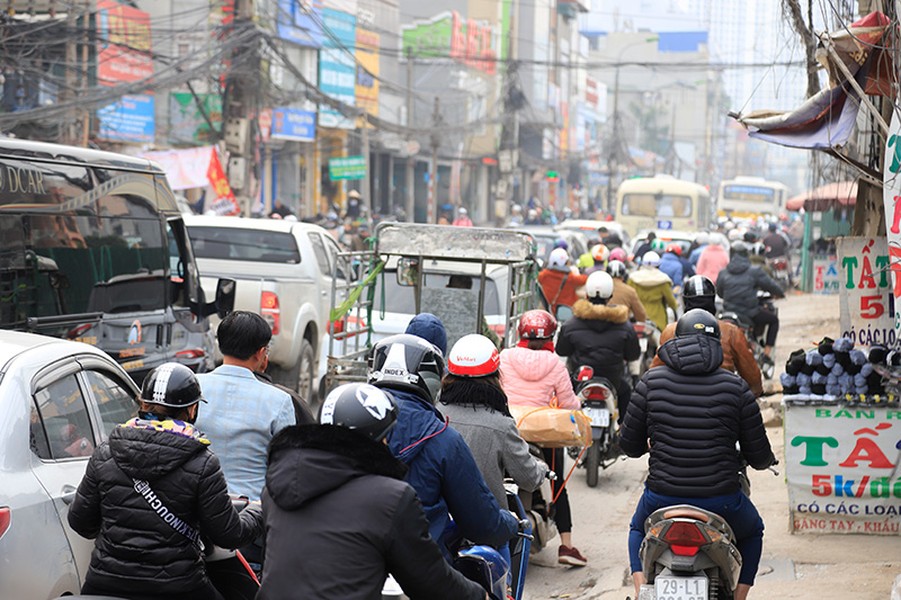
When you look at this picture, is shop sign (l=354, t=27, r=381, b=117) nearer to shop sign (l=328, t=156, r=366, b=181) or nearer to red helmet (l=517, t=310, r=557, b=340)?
shop sign (l=328, t=156, r=366, b=181)

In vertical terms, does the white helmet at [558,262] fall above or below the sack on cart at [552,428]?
above

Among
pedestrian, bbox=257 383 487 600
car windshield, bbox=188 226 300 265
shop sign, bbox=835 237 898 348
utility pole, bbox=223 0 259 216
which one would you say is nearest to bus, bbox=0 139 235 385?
car windshield, bbox=188 226 300 265

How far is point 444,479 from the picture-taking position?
162 inches

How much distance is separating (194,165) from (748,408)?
18.0 metres

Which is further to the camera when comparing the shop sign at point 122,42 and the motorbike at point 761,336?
the shop sign at point 122,42

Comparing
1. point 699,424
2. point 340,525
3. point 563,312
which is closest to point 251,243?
point 563,312

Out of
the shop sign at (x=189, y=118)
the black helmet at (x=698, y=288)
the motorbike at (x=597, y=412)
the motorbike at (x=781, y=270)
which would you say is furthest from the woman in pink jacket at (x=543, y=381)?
the shop sign at (x=189, y=118)

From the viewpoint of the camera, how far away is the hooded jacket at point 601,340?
32.3 ft

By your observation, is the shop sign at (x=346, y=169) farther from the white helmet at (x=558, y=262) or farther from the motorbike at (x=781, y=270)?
the white helmet at (x=558, y=262)

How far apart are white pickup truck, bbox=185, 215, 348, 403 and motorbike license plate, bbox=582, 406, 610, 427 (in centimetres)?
434

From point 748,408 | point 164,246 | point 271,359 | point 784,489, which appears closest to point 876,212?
point 784,489

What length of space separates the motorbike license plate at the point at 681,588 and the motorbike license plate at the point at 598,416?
4.15m

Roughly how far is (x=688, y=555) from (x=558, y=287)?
Result: 27.6 ft

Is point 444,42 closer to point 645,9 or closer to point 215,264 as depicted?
point 215,264
